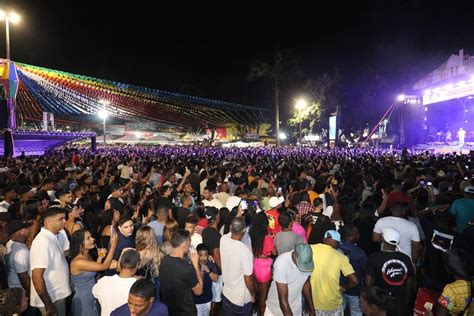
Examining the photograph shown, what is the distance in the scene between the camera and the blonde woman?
3682 millimetres

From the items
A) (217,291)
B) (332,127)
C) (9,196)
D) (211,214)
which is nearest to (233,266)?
(217,291)

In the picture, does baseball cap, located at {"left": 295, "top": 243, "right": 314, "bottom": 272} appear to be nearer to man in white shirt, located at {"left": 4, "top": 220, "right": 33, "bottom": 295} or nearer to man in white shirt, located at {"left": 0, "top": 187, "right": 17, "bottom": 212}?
man in white shirt, located at {"left": 4, "top": 220, "right": 33, "bottom": 295}

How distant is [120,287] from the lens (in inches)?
117

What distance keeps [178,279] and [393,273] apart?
2125mm

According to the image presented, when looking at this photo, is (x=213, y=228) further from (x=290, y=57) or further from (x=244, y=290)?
(x=290, y=57)

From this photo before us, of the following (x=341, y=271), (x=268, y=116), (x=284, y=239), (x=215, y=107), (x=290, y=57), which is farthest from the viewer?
(x=268, y=116)

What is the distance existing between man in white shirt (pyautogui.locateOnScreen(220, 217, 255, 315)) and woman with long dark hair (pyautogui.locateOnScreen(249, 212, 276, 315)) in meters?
0.38

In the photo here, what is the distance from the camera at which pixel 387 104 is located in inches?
1355

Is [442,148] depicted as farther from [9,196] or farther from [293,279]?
[9,196]

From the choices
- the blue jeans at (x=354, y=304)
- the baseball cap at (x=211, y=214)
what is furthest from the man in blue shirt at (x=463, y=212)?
the baseball cap at (x=211, y=214)

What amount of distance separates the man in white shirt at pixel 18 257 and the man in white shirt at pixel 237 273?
212 centimetres

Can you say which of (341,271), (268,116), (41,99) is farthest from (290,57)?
(341,271)

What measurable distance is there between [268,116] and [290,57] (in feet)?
34.5

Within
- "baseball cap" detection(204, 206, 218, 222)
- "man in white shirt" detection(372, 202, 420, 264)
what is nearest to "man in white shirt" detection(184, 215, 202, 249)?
"baseball cap" detection(204, 206, 218, 222)
